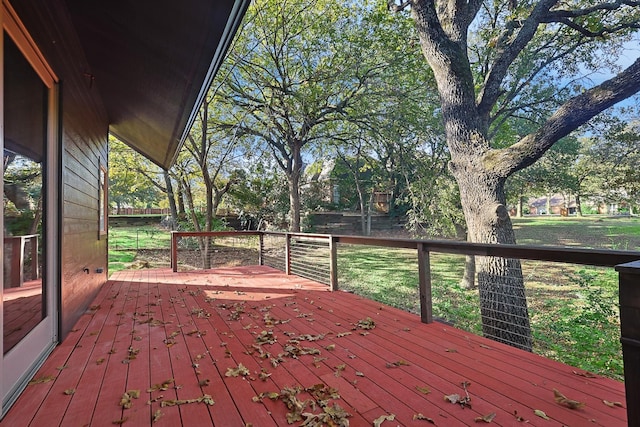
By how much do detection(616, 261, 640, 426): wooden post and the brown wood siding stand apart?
124 inches

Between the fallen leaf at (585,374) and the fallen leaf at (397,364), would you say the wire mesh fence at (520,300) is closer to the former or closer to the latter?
the fallen leaf at (585,374)

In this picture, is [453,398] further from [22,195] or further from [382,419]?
[22,195]

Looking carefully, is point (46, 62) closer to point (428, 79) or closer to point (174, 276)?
point (174, 276)

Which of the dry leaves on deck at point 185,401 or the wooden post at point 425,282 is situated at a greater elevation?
the wooden post at point 425,282

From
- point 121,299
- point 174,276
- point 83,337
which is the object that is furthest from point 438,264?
point 83,337

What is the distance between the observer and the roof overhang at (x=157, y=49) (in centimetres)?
197

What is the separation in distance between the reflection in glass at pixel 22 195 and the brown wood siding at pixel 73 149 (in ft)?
1.08

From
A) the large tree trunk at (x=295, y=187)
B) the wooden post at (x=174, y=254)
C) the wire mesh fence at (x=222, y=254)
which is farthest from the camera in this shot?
the wire mesh fence at (x=222, y=254)

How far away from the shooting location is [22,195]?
2062 millimetres

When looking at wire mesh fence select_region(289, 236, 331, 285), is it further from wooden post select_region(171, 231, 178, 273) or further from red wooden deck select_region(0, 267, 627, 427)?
wooden post select_region(171, 231, 178, 273)

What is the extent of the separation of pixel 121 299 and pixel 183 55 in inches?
132

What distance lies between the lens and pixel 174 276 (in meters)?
6.07

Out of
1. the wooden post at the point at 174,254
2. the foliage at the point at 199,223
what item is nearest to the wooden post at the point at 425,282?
the wooden post at the point at 174,254

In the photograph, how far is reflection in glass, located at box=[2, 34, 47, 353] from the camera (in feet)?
5.90
